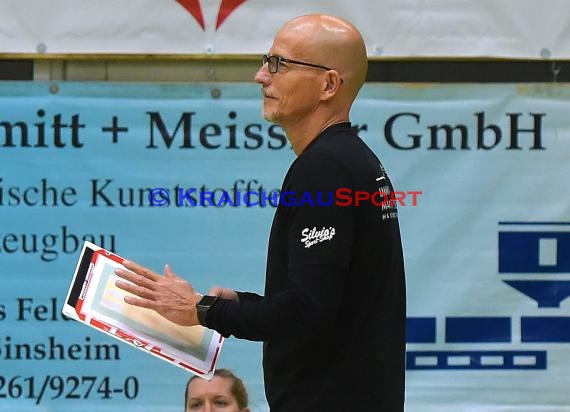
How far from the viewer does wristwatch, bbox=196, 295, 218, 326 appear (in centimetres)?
227

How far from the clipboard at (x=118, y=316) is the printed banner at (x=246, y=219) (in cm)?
156

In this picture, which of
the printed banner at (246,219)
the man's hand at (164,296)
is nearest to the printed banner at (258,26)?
the printed banner at (246,219)

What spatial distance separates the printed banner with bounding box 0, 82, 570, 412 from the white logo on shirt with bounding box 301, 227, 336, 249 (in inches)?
74.7

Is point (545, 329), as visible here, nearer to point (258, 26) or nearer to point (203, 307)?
point (258, 26)

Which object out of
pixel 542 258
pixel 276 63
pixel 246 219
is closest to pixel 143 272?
pixel 276 63

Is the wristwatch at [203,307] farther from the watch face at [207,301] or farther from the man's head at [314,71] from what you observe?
the man's head at [314,71]

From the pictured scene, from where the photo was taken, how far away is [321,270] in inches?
84.7

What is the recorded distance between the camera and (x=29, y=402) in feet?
13.2

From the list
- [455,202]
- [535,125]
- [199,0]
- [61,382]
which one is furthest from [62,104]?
[535,125]

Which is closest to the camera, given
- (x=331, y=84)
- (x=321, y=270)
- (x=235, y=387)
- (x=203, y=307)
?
(x=321, y=270)

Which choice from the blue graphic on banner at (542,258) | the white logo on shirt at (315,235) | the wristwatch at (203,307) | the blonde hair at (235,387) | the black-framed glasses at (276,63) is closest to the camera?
the white logo on shirt at (315,235)

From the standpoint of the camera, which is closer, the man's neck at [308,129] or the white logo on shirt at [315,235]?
the white logo on shirt at [315,235]

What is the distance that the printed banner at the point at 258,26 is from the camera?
4031 mm

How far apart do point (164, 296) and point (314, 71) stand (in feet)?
2.10
